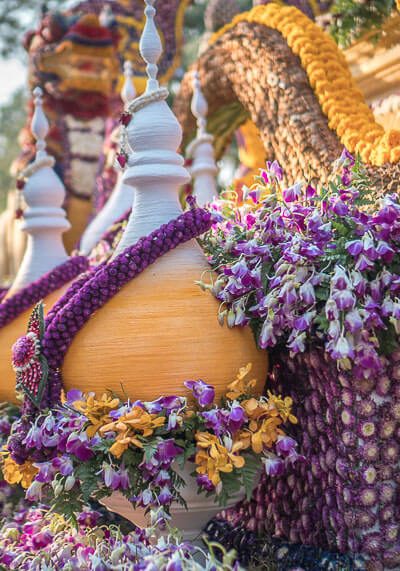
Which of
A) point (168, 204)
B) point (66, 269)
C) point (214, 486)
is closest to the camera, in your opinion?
point (214, 486)

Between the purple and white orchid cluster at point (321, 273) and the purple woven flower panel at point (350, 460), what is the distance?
0.22 ft

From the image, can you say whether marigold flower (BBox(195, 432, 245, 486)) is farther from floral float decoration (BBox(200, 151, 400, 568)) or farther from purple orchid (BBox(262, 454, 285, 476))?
floral float decoration (BBox(200, 151, 400, 568))

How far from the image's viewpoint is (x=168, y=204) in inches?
95.0

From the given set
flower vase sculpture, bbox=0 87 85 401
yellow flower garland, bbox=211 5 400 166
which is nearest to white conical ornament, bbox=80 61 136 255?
flower vase sculpture, bbox=0 87 85 401

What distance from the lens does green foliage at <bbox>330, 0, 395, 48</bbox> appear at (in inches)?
141

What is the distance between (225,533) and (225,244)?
0.86 m

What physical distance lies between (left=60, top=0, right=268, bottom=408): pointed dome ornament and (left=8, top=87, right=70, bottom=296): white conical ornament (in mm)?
1071

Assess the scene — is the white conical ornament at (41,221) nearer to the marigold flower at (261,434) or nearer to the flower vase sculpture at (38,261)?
the flower vase sculpture at (38,261)

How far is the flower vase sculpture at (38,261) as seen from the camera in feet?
9.86

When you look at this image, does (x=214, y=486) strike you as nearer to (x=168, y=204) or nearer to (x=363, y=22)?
(x=168, y=204)

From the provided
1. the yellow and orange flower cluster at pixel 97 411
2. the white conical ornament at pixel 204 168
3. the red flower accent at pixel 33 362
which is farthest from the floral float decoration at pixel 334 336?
the white conical ornament at pixel 204 168

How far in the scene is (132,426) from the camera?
203 cm

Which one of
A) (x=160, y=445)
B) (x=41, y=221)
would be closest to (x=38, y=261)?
(x=41, y=221)

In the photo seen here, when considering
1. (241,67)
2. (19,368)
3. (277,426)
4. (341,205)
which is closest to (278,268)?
(341,205)
